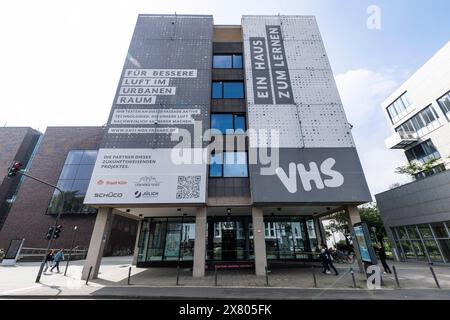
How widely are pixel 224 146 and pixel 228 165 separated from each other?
167cm

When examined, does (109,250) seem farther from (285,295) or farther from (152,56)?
(285,295)

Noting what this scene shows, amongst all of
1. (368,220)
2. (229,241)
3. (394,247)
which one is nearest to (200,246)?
(229,241)

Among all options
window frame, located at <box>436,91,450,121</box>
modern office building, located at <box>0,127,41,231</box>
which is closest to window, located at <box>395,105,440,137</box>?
window frame, located at <box>436,91,450,121</box>

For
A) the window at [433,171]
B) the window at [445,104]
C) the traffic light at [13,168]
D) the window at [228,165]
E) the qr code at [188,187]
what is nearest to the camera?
the traffic light at [13,168]

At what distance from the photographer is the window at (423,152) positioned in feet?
89.5

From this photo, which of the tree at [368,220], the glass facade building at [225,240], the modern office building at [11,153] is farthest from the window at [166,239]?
the modern office building at [11,153]

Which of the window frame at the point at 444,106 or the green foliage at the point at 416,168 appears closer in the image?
the window frame at the point at 444,106

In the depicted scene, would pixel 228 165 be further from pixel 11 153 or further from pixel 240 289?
pixel 11 153

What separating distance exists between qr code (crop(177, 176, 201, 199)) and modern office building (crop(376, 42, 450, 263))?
21.0m

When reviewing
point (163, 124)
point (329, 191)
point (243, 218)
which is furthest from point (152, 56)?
point (329, 191)

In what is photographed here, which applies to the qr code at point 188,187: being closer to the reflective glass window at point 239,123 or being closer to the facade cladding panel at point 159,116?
the facade cladding panel at point 159,116

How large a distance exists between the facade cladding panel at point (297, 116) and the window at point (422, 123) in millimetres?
19862

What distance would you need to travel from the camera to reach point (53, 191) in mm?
34562
